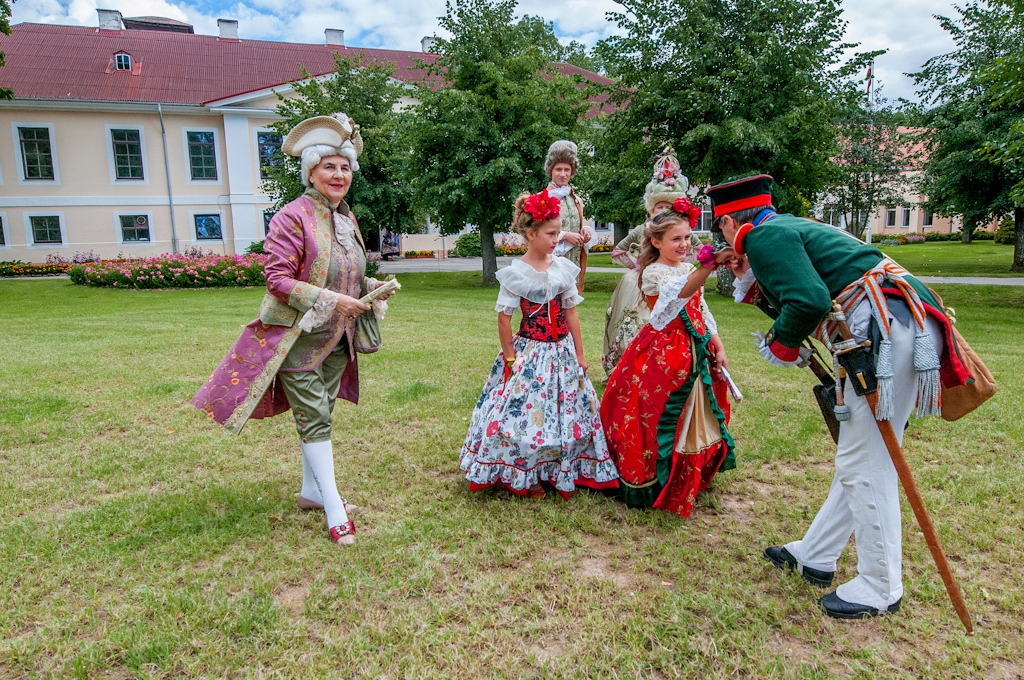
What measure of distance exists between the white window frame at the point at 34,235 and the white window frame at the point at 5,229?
59 centimetres

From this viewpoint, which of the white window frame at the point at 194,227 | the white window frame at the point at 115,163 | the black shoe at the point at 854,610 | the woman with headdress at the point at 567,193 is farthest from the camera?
the white window frame at the point at 194,227

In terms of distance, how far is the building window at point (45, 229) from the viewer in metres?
26.4

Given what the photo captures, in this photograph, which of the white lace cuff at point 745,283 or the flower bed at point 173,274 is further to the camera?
the flower bed at point 173,274

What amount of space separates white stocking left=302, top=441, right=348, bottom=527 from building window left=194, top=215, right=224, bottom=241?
28004 mm

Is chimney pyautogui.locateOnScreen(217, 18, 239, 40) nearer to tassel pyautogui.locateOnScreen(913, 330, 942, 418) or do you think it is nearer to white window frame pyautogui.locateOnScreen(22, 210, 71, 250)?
white window frame pyautogui.locateOnScreen(22, 210, 71, 250)

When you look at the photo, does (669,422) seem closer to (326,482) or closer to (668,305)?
(668,305)

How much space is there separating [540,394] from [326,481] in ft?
4.02

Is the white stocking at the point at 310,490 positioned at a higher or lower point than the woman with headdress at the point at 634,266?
lower

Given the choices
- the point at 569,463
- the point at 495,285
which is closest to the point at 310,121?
the point at 569,463

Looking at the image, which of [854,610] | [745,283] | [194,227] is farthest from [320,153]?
[194,227]

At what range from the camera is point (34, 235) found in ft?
86.4

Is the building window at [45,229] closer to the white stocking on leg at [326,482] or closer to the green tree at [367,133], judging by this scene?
the green tree at [367,133]

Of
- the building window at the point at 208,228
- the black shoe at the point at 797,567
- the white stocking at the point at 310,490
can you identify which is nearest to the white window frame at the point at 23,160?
the building window at the point at 208,228

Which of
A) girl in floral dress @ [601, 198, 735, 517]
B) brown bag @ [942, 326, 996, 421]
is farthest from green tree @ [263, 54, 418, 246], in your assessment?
brown bag @ [942, 326, 996, 421]
